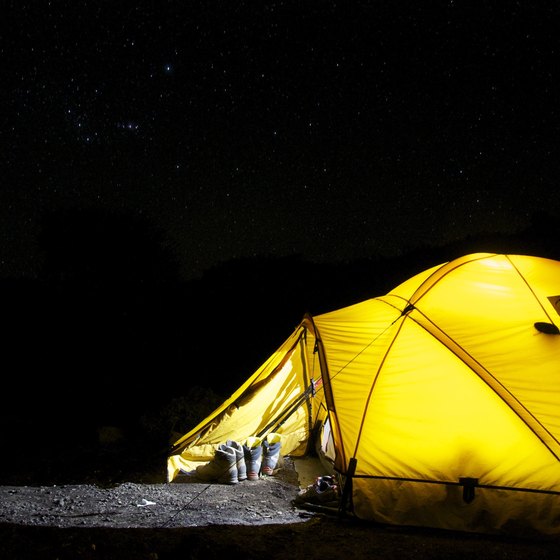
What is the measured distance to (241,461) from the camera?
288 inches

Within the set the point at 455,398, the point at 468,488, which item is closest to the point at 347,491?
the point at 468,488

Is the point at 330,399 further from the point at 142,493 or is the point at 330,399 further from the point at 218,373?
the point at 218,373

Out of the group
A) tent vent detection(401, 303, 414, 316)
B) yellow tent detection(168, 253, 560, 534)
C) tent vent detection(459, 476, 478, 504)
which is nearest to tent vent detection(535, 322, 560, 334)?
yellow tent detection(168, 253, 560, 534)

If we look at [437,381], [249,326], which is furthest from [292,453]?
[249,326]

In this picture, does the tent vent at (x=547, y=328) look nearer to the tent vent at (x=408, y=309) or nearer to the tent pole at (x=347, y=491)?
the tent vent at (x=408, y=309)

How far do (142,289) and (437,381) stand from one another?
1394 inches

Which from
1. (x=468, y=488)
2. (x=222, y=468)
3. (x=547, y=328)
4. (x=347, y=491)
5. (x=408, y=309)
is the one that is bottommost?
(x=222, y=468)

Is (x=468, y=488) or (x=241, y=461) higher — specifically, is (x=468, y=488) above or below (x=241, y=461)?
above

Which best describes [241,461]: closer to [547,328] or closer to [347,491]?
[347,491]

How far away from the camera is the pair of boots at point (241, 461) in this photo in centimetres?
708

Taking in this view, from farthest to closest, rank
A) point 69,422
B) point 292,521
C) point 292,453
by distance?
point 69,422
point 292,453
point 292,521

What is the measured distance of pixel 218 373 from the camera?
22188 millimetres

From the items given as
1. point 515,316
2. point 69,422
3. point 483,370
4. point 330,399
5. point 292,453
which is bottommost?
point 69,422

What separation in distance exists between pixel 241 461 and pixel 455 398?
10.9 ft
